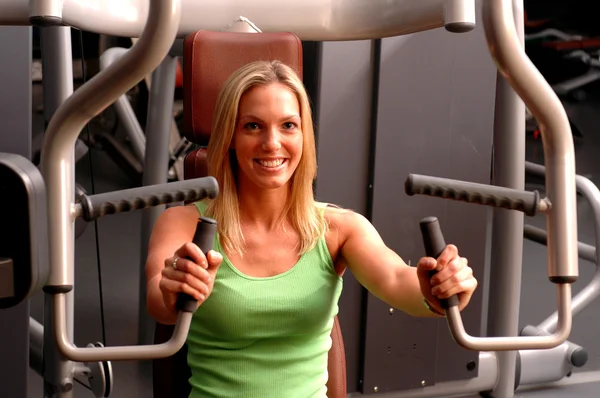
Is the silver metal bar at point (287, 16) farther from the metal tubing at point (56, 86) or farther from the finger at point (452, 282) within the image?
the finger at point (452, 282)

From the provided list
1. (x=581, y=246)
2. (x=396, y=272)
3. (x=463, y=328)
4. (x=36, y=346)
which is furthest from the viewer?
(x=581, y=246)

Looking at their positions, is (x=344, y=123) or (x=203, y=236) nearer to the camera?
(x=203, y=236)

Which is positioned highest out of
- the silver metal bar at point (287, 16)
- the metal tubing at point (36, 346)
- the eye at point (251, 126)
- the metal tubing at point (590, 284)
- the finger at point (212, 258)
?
the silver metal bar at point (287, 16)

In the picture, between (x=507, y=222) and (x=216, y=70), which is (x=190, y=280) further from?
(x=507, y=222)

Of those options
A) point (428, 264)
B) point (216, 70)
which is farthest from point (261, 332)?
point (216, 70)

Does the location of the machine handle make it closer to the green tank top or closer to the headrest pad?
the green tank top

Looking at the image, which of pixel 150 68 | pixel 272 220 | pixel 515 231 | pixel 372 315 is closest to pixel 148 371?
pixel 372 315

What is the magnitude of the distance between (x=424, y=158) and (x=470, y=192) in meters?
1.41

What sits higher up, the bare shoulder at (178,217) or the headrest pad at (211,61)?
the headrest pad at (211,61)

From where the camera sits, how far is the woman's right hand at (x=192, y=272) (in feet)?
4.00

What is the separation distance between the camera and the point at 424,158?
8.89 feet

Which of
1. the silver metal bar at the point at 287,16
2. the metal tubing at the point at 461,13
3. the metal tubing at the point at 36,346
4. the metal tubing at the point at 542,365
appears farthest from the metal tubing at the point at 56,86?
the metal tubing at the point at 542,365

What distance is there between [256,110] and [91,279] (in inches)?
111

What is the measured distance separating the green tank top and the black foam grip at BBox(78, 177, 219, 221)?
0.44m
